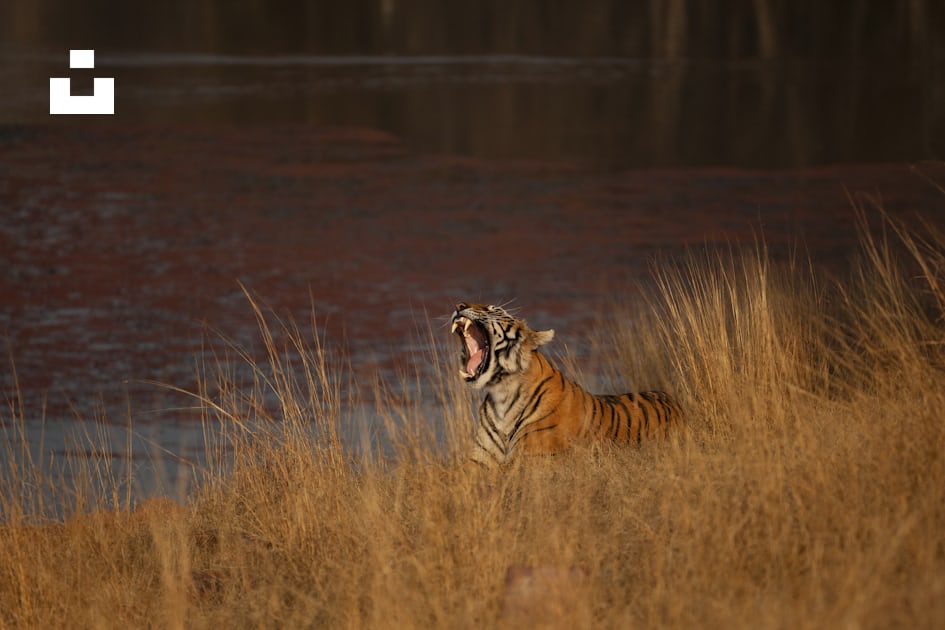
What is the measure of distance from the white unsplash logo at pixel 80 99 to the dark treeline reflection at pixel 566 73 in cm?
46

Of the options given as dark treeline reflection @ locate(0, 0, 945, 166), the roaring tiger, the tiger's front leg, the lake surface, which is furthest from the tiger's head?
dark treeline reflection @ locate(0, 0, 945, 166)

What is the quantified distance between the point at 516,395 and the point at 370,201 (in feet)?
41.6

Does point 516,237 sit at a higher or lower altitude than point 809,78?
lower

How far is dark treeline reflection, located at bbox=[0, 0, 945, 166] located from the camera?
25297 mm

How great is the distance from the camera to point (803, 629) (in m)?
3.54

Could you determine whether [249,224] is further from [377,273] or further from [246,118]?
[246,118]

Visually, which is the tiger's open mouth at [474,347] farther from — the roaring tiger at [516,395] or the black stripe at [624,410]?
the black stripe at [624,410]

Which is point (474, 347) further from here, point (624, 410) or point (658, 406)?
point (658, 406)

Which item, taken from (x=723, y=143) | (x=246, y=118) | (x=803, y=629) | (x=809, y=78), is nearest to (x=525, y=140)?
(x=723, y=143)

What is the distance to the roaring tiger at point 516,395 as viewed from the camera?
5973 millimetres

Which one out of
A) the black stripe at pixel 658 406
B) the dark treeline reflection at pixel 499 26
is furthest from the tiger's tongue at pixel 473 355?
the dark treeline reflection at pixel 499 26

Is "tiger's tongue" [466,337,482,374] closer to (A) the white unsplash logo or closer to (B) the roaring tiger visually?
(B) the roaring tiger

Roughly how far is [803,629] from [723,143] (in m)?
21.8

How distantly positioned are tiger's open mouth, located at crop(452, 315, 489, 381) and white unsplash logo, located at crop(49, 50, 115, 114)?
22.0 meters
